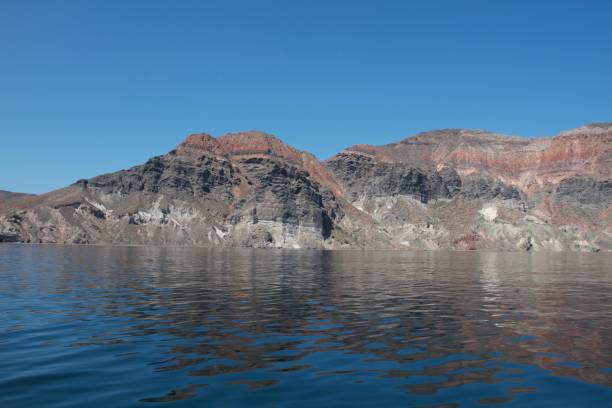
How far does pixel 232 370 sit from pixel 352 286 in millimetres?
38005

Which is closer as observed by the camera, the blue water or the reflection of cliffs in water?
the blue water

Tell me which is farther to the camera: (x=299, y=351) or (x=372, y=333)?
(x=372, y=333)

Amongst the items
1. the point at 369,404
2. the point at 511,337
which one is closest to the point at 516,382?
the point at 369,404

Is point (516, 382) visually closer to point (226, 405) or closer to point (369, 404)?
point (369, 404)

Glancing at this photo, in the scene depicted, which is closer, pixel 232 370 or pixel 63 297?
pixel 232 370

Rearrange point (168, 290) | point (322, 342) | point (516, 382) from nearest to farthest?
point (516, 382) < point (322, 342) < point (168, 290)

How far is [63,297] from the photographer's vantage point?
4109 centimetres

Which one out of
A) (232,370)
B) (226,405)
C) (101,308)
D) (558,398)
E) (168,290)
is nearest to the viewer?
(226,405)

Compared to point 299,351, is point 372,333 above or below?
below

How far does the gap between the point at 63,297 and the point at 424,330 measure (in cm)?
2986

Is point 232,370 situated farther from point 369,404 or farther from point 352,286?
point 352,286

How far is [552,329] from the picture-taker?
96.3ft

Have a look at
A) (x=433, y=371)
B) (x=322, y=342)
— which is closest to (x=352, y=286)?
(x=322, y=342)

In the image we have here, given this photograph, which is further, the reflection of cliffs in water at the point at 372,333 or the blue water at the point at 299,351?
the reflection of cliffs in water at the point at 372,333
